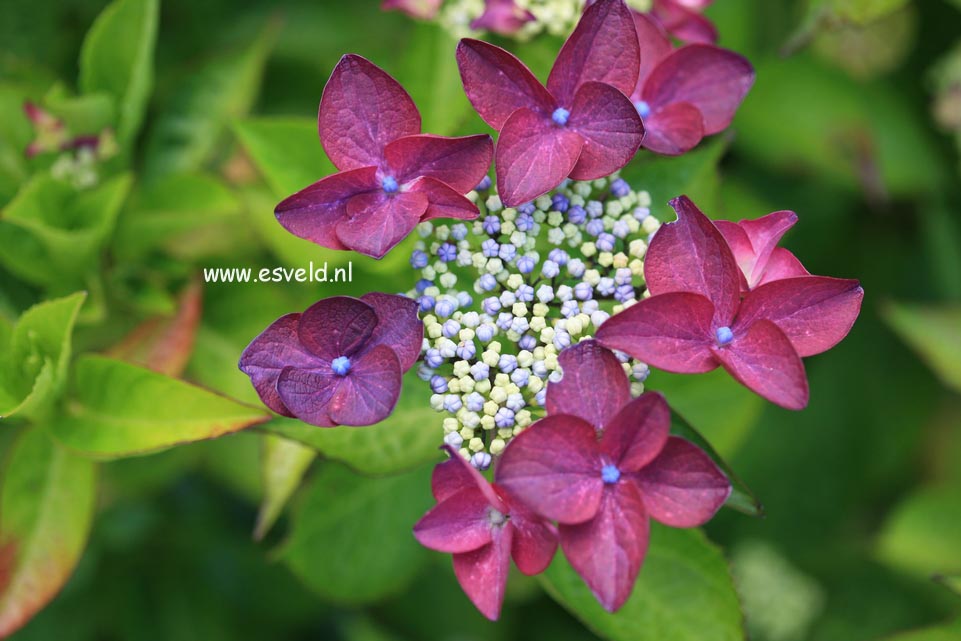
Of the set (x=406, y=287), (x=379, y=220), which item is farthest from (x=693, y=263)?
(x=406, y=287)

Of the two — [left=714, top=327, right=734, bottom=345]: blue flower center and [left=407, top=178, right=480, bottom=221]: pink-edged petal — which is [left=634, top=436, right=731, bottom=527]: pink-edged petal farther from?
[left=407, top=178, right=480, bottom=221]: pink-edged petal

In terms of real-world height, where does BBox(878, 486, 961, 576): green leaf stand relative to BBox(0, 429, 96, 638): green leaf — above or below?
below

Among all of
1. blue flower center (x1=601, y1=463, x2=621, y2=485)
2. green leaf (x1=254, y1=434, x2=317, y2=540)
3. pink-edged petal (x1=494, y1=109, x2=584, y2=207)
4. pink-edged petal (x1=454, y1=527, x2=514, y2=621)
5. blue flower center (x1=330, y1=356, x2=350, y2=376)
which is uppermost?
pink-edged petal (x1=494, y1=109, x2=584, y2=207)

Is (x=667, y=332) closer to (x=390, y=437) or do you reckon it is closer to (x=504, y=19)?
(x=390, y=437)

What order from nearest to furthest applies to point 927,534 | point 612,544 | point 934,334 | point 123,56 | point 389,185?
point 612,544 < point 389,185 < point 123,56 < point 934,334 < point 927,534

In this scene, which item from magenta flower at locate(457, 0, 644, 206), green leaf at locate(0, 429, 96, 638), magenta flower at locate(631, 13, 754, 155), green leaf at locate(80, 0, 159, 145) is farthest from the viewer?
green leaf at locate(80, 0, 159, 145)

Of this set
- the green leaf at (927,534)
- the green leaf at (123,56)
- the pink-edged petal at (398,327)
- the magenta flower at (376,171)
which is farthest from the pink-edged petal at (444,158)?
the green leaf at (927,534)

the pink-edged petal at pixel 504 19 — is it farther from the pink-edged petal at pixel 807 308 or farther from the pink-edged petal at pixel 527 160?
the pink-edged petal at pixel 807 308

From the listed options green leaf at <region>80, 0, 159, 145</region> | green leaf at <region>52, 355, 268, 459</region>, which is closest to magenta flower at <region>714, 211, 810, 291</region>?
green leaf at <region>52, 355, 268, 459</region>
